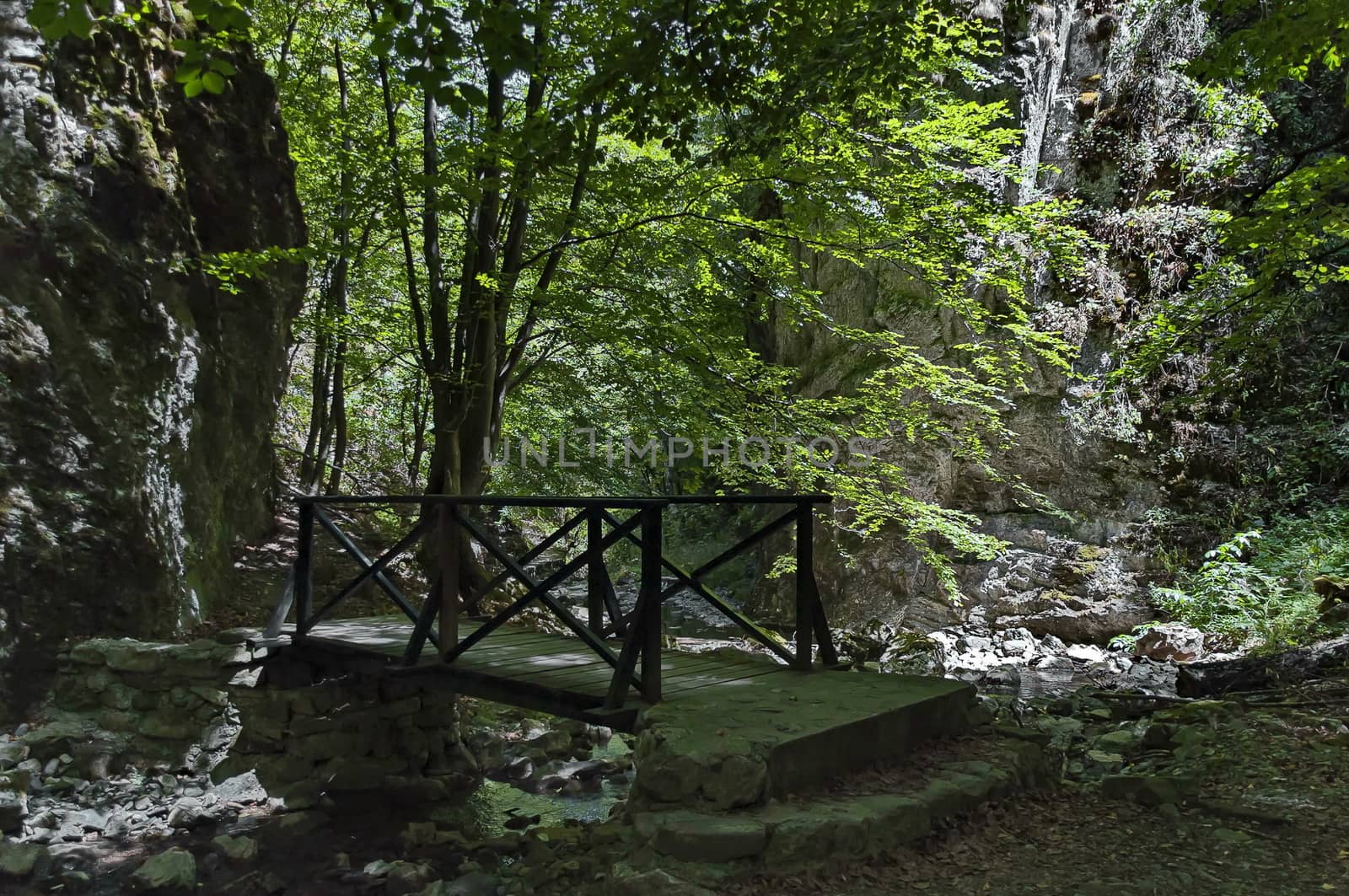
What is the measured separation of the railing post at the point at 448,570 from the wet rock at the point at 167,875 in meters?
1.60

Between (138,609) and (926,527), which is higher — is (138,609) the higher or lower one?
the lower one

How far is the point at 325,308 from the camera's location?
855 cm

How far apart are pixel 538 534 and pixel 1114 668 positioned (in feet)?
38.2

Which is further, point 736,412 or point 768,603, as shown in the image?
point 768,603

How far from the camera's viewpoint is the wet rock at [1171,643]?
357 inches

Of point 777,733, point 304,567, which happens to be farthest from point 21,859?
point 777,733

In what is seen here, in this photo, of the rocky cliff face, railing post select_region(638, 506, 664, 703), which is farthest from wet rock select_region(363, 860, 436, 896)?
the rocky cliff face

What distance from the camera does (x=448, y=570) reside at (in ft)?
15.4

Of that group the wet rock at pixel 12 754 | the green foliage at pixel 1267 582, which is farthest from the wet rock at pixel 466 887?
the green foliage at pixel 1267 582

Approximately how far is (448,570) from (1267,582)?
27.0 ft

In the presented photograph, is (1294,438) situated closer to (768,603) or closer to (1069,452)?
(1069,452)

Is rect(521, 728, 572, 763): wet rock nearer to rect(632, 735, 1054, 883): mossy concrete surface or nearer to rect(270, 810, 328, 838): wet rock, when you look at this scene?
rect(270, 810, 328, 838): wet rock

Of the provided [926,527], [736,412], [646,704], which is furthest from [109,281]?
[926,527]

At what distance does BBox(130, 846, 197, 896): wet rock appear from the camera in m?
4.26
